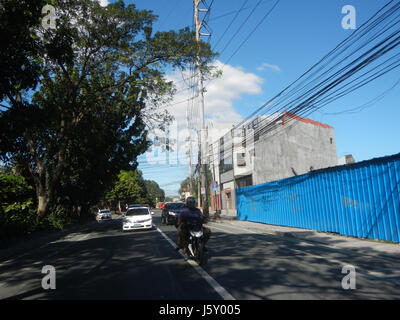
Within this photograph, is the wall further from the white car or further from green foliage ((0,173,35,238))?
green foliage ((0,173,35,238))

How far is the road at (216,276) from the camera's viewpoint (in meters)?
5.07

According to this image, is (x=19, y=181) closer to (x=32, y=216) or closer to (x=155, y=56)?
(x=32, y=216)

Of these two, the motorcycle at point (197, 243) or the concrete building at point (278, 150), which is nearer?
the motorcycle at point (197, 243)

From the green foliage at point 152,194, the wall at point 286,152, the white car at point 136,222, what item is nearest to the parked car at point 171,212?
the white car at point 136,222

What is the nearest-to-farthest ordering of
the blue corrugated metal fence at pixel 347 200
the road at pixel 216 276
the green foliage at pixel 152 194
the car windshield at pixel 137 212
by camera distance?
the road at pixel 216 276 < the blue corrugated metal fence at pixel 347 200 < the car windshield at pixel 137 212 < the green foliage at pixel 152 194

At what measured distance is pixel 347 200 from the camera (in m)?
12.3

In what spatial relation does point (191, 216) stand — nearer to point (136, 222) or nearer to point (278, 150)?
point (136, 222)

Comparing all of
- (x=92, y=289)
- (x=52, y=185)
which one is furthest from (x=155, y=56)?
(x=92, y=289)

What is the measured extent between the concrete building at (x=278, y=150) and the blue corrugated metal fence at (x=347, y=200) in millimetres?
12648

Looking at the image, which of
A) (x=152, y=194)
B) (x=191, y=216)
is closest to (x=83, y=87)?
(x=191, y=216)

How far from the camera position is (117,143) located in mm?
26172

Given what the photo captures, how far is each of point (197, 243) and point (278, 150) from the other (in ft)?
87.4

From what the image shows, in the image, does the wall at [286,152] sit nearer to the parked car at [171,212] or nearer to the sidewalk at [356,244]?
the parked car at [171,212]
